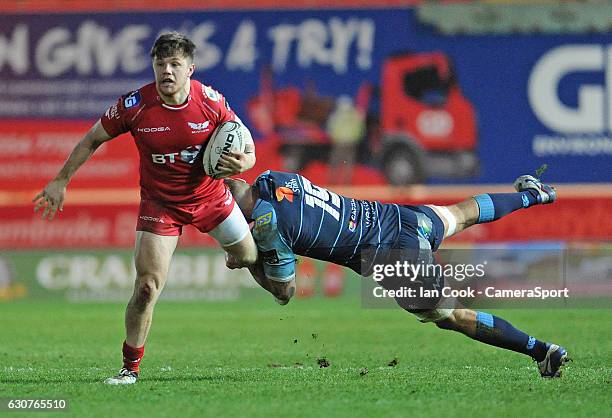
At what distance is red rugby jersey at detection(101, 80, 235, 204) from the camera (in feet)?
24.3

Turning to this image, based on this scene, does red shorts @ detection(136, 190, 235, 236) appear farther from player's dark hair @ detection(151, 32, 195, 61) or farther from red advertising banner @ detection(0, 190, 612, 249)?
red advertising banner @ detection(0, 190, 612, 249)

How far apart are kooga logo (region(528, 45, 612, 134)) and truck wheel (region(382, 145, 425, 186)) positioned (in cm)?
212

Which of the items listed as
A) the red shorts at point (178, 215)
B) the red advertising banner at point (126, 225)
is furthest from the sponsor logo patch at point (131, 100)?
the red advertising banner at point (126, 225)

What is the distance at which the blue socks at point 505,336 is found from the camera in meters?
7.61

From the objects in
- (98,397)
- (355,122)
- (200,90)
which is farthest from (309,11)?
(98,397)

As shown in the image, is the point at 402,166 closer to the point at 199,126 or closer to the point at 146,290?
the point at 199,126

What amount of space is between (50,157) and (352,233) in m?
10.7

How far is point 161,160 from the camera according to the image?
7.50m

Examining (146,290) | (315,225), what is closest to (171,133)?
(146,290)

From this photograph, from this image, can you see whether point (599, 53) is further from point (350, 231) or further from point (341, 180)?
point (350, 231)

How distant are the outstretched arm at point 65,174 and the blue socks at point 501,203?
2.81 metres

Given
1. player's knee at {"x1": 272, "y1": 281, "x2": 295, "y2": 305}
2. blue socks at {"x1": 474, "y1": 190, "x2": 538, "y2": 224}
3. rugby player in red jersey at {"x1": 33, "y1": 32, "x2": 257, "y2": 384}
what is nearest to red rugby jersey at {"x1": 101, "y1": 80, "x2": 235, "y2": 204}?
rugby player in red jersey at {"x1": 33, "y1": 32, "x2": 257, "y2": 384}

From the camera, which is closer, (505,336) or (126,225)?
(505,336)

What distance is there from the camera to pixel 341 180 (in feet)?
56.1
